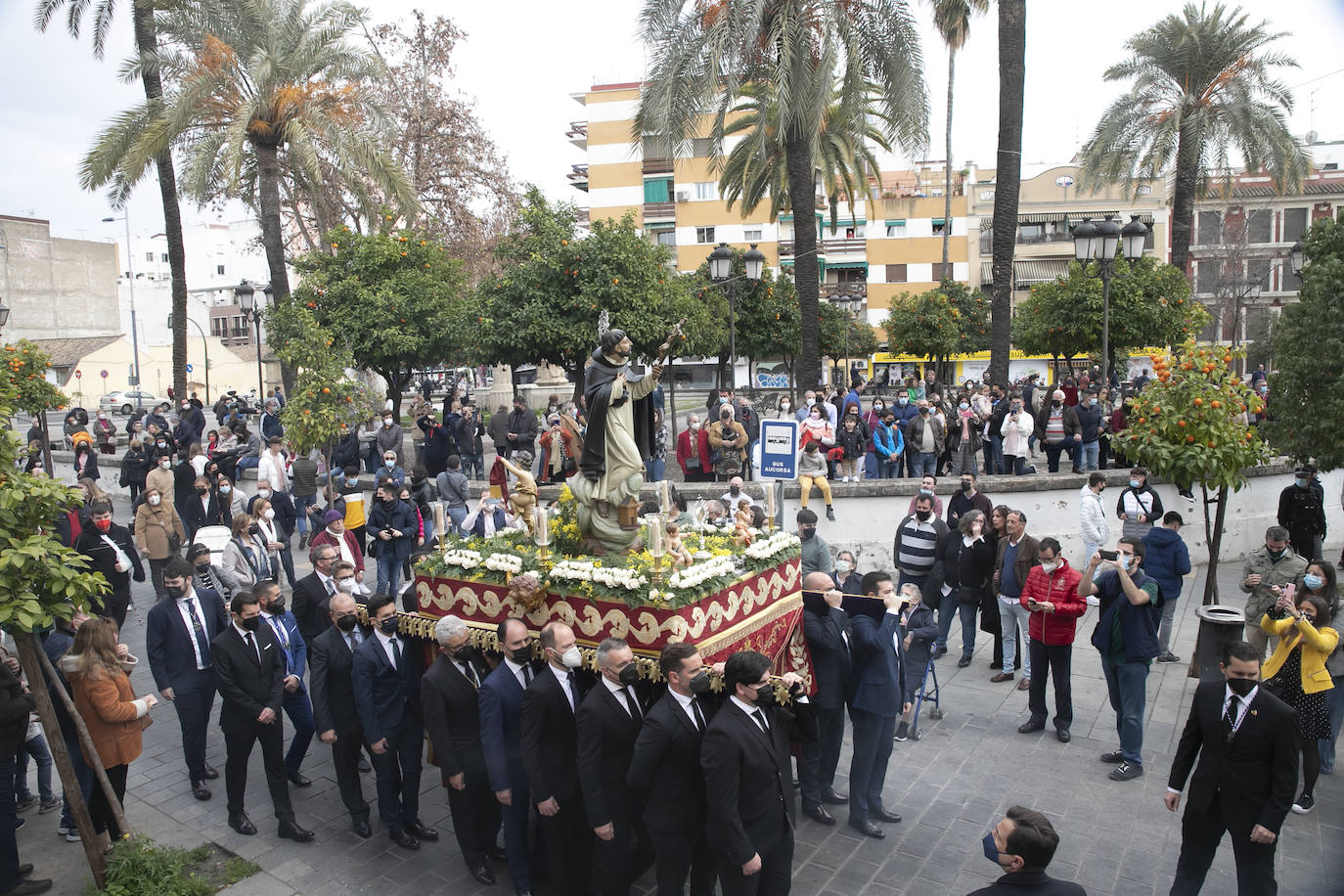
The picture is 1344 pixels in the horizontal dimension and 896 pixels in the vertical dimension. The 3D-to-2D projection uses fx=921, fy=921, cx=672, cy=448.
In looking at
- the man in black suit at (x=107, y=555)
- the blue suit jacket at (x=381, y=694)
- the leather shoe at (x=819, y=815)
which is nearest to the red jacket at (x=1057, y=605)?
the leather shoe at (x=819, y=815)

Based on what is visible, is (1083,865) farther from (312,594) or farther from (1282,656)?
(312,594)

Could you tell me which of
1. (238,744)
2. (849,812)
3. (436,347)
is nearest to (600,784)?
(849,812)

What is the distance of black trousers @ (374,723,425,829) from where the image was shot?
6415 mm

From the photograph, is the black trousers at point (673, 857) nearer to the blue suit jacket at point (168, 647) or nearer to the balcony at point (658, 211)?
the blue suit jacket at point (168, 647)

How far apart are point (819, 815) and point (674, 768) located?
2117 mm

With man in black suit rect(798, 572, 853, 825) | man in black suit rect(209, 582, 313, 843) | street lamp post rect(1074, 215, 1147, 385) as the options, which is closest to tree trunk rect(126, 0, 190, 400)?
man in black suit rect(209, 582, 313, 843)

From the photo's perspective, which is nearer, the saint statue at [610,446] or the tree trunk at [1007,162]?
→ the saint statue at [610,446]

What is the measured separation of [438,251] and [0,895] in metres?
18.4

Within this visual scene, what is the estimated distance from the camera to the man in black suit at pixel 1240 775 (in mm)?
4754

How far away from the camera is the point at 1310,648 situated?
6.28 metres

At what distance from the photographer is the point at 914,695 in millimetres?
7879

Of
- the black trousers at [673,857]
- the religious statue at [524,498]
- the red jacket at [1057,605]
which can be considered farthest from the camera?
the red jacket at [1057,605]

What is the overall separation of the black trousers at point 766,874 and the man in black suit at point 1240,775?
2.17 meters

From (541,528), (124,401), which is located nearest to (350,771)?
(541,528)
